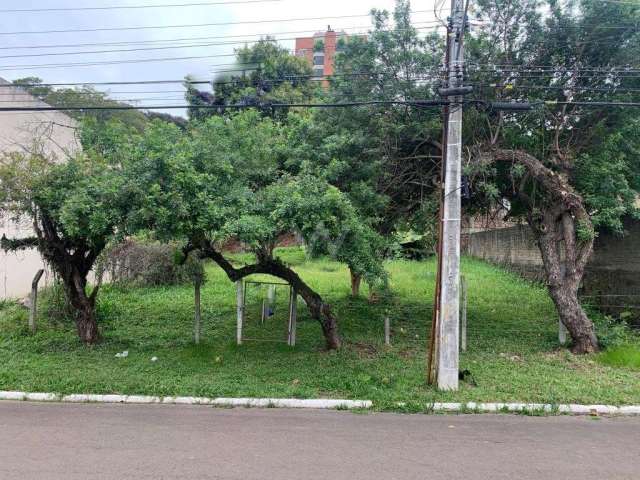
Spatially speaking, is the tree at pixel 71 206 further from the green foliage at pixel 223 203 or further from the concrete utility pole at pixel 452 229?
the concrete utility pole at pixel 452 229

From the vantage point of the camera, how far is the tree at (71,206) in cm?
727

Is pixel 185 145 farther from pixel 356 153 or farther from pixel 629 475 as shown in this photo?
pixel 629 475

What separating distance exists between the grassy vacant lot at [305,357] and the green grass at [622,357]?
0.22 feet

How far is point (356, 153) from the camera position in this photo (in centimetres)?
951

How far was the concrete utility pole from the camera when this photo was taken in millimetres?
7500

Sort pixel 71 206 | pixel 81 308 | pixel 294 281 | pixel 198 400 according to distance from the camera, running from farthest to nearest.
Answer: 1. pixel 81 308
2. pixel 294 281
3. pixel 71 206
4. pixel 198 400

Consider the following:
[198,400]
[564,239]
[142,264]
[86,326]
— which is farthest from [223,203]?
[142,264]

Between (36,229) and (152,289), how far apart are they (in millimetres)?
6622

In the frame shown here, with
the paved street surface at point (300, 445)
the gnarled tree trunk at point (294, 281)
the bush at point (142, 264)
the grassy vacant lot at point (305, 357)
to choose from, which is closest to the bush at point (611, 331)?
the grassy vacant lot at point (305, 357)

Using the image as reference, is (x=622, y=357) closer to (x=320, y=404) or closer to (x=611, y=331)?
(x=611, y=331)

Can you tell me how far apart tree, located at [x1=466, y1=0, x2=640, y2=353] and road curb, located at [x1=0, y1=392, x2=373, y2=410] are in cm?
479

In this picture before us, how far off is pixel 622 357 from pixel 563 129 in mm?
4684

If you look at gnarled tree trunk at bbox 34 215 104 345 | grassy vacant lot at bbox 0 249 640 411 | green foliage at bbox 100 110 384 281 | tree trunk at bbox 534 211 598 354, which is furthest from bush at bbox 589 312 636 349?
gnarled tree trunk at bbox 34 215 104 345

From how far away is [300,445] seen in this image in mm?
5340
